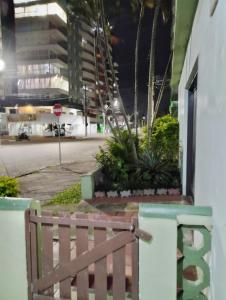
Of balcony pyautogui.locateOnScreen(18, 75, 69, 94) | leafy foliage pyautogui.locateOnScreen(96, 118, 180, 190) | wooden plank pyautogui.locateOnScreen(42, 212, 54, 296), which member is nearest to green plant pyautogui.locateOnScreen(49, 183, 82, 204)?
leafy foliage pyautogui.locateOnScreen(96, 118, 180, 190)

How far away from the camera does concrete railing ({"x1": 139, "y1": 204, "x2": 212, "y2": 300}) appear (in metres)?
2.59

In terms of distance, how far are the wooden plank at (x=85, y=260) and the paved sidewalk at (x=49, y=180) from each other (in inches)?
196

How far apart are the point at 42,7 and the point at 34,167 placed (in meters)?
57.4

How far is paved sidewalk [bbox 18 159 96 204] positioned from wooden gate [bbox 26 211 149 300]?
4.90 m

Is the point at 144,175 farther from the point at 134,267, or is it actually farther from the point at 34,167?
the point at 34,167

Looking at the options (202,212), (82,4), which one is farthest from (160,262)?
(82,4)

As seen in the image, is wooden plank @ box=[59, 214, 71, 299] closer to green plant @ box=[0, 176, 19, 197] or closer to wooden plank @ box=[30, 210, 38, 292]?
wooden plank @ box=[30, 210, 38, 292]

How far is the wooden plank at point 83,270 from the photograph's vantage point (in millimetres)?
2851

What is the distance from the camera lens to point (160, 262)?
2609 millimetres

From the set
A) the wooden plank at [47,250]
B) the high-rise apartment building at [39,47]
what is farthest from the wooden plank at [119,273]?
the high-rise apartment building at [39,47]

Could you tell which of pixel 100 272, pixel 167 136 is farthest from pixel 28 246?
pixel 167 136

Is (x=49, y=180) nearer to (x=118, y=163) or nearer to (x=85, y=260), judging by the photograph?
(x=118, y=163)

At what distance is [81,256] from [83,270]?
0.17m

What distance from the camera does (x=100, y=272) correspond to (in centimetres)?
283
